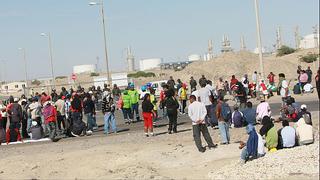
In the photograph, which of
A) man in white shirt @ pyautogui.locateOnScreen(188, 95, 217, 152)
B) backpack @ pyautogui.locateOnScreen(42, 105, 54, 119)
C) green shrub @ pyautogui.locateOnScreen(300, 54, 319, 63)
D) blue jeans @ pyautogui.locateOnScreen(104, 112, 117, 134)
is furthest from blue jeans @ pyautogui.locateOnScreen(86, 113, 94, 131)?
green shrub @ pyautogui.locateOnScreen(300, 54, 319, 63)

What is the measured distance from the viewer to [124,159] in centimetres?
1545

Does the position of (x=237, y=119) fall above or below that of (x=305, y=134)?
above

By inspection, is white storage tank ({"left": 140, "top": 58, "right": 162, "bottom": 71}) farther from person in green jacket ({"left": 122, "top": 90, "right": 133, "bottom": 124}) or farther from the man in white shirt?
the man in white shirt

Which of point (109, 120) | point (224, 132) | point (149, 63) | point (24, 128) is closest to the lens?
point (224, 132)

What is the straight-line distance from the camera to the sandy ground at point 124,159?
14.0 metres

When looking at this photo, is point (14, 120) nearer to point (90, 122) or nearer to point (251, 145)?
point (90, 122)

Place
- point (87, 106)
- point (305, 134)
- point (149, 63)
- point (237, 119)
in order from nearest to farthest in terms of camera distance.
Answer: point (305, 134) < point (237, 119) < point (87, 106) < point (149, 63)

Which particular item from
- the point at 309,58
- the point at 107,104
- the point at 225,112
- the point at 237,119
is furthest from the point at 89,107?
the point at 309,58

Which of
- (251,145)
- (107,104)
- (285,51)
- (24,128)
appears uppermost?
(285,51)

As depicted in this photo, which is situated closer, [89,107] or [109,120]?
[109,120]

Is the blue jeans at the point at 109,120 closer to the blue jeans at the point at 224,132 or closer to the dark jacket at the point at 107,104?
the dark jacket at the point at 107,104

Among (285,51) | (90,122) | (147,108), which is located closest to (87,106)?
(90,122)

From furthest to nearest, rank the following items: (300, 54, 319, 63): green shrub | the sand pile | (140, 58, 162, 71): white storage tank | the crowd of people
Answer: (140, 58, 162, 71): white storage tank
(300, 54, 319, 63): green shrub
the crowd of people
the sand pile

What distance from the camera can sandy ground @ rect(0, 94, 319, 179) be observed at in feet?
45.9
